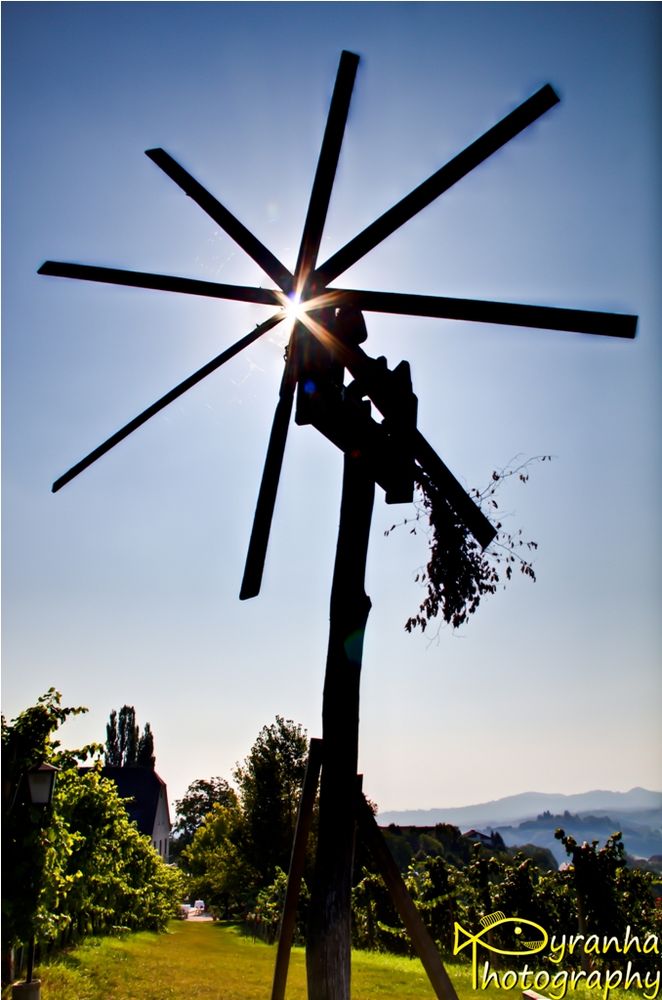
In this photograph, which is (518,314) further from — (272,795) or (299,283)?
(272,795)

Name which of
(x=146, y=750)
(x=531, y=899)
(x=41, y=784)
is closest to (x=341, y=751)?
(x=41, y=784)

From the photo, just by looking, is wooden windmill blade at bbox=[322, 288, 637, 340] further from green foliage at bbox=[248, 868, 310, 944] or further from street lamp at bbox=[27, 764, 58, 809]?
green foliage at bbox=[248, 868, 310, 944]

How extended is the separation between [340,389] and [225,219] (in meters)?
1.36

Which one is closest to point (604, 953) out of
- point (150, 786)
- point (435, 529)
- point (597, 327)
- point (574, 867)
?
point (574, 867)

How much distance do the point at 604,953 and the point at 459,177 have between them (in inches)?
562

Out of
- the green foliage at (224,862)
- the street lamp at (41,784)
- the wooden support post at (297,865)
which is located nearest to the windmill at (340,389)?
the wooden support post at (297,865)

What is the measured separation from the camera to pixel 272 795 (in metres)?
29.1

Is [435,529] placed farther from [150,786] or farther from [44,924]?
[150,786]

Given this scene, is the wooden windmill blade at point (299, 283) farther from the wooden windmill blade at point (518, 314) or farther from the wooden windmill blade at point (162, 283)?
the wooden windmill blade at point (518, 314)

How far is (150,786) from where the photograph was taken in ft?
156

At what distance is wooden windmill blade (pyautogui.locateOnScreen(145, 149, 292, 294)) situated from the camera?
383 centimetres

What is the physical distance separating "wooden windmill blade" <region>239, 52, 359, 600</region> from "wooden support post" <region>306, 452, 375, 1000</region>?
0.52 m

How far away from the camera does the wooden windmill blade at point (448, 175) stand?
3.04 meters

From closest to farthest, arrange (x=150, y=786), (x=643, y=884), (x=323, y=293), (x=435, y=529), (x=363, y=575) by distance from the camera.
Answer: (x=323, y=293), (x=363, y=575), (x=435, y=529), (x=643, y=884), (x=150, y=786)
